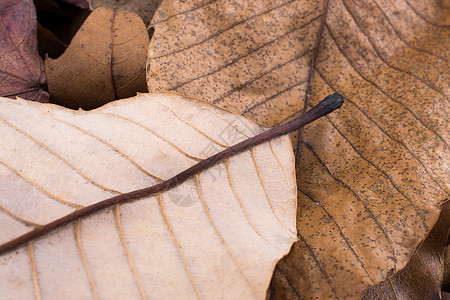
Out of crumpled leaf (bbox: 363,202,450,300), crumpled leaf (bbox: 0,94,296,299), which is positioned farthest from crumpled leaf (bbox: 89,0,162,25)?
crumpled leaf (bbox: 363,202,450,300)

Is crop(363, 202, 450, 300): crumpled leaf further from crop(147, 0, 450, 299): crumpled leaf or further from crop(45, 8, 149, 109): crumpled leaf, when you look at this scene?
crop(45, 8, 149, 109): crumpled leaf

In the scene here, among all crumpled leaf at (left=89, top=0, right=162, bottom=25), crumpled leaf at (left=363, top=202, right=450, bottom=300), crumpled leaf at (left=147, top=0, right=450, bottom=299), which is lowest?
crumpled leaf at (left=363, top=202, right=450, bottom=300)

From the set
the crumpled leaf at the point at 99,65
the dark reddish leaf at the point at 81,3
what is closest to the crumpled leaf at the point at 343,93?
the crumpled leaf at the point at 99,65

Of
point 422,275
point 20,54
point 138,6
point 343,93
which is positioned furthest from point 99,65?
point 422,275

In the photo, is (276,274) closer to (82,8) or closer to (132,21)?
(132,21)

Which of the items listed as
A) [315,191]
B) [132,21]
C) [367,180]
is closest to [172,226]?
[315,191]

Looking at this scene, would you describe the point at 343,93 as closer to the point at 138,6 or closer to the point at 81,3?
the point at 138,6
